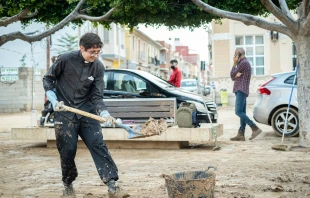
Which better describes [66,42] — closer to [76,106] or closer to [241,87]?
[241,87]

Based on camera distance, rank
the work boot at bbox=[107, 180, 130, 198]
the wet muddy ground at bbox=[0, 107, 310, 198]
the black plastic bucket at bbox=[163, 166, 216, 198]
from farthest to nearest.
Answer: the wet muddy ground at bbox=[0, 107, 310, 198], the work boot at bbox=[107, 180, 130, 198], the black plastic bucket at bbox=[163, 166, 216, 198]

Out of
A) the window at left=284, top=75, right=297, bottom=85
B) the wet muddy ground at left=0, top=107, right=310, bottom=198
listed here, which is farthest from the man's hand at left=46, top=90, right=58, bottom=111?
the window at left=284, top=75, right=297, bottom=85

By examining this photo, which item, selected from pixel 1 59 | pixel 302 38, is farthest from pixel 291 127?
pixel 1 59

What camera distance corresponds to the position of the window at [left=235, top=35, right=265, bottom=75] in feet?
95.1

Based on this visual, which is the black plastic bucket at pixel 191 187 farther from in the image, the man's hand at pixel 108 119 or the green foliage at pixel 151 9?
the green foliage at pixel 151 9

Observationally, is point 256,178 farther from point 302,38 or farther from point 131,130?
point 302,38

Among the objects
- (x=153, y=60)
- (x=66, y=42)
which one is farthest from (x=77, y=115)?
(x=153, y=60)

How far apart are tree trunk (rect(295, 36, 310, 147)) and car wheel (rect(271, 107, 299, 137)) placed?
4.75 feet

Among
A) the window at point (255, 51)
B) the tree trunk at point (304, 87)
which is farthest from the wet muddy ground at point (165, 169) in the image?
the window at point (255, 51)

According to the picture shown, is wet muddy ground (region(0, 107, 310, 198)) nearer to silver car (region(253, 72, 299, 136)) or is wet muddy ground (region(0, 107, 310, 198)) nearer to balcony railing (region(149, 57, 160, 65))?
silver car (region(253, 72, 299, 136))

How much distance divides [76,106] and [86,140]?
0.41 meters

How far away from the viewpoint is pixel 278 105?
38.9 ft

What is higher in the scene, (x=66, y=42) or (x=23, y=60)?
(x=66, y=42)

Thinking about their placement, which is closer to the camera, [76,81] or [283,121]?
[76,81]
